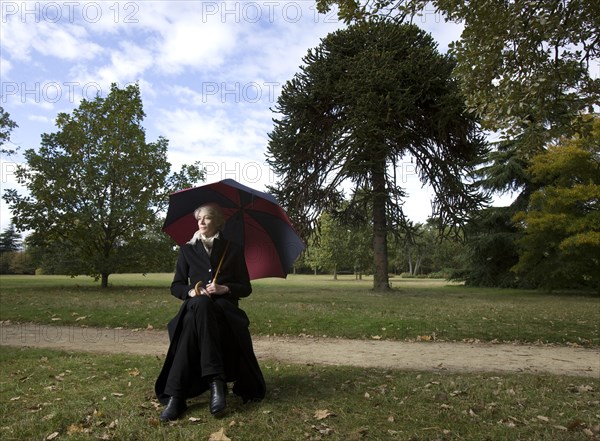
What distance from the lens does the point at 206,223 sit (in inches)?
179

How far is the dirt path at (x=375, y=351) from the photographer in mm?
6484

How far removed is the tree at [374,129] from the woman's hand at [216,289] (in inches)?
561

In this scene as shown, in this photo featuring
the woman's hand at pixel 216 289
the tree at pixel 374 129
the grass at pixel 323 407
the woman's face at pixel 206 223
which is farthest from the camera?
the tree at pixel 374 129

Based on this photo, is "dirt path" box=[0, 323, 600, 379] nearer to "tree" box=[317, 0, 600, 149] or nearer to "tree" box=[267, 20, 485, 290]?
"tree" box=[317, 0, 600, 149]

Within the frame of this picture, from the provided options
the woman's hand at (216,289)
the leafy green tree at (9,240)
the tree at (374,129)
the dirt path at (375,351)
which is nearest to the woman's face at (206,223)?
the woman's hand at (216,289)

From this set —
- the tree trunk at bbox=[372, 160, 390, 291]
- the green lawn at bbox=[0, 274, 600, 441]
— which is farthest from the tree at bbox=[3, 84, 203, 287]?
the green lawn at bbox=[0, 274, 600, 441]

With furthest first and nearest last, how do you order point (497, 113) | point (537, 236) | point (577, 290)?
point (577, 290) → point (537, 236) → point (497, 113)

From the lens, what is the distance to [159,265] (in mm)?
22453

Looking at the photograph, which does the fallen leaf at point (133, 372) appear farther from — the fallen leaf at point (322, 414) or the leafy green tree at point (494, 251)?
the leafy green tree at point (494, 251)

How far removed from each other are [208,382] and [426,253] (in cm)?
7704

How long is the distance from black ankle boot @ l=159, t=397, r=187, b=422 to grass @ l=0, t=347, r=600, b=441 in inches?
3.7

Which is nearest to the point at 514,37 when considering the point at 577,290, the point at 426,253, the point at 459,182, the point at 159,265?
the point at 459,182

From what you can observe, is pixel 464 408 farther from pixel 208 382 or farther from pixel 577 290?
pixel 577 290

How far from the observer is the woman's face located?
4.54 m
